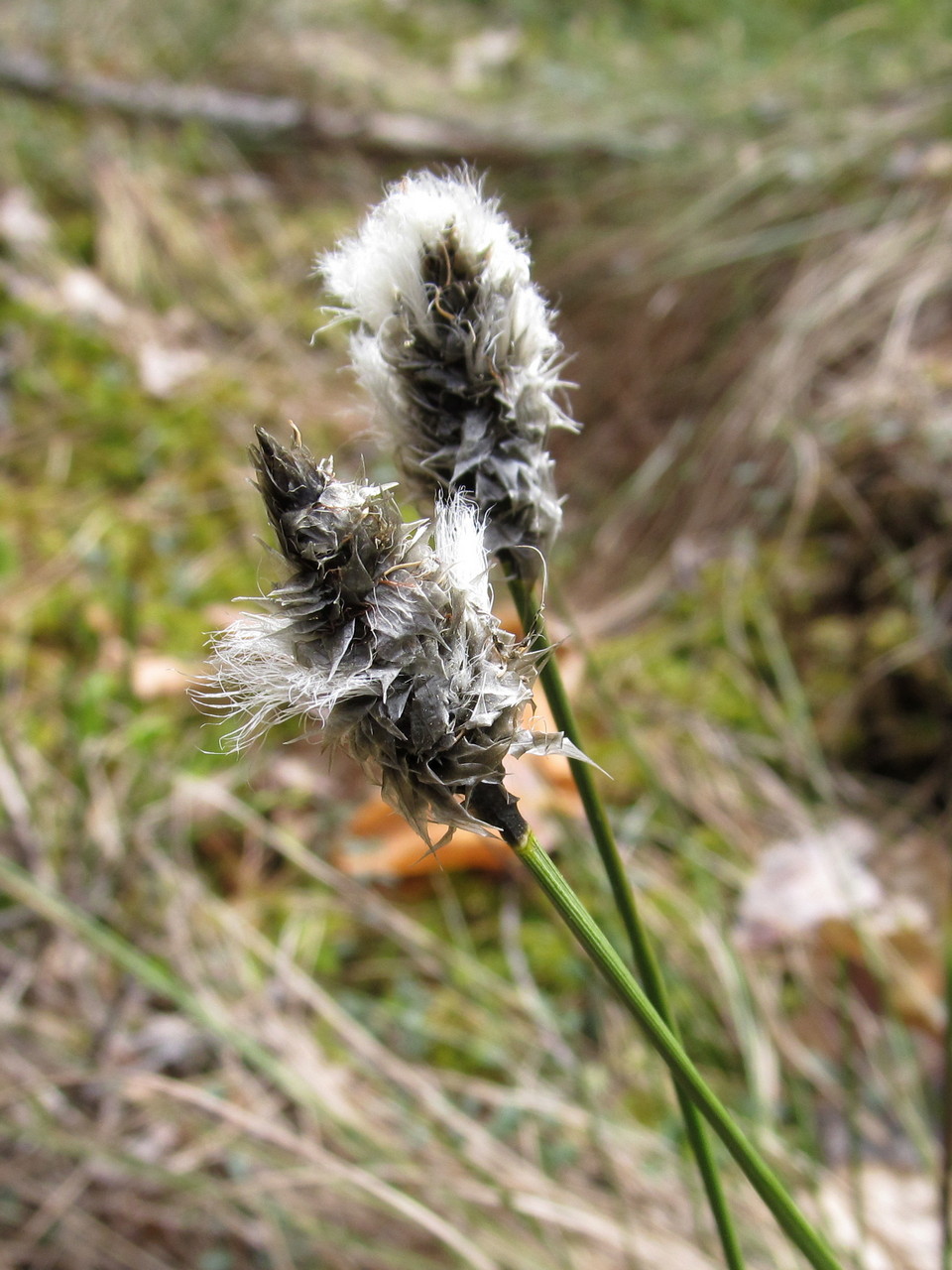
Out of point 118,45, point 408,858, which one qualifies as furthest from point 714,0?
point 408,858

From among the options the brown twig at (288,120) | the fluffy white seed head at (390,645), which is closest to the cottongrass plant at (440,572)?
the fluffy white seed head at (390,645)

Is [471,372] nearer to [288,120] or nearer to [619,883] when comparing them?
[619,883]

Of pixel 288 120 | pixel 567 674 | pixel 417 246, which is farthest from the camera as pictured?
pixel 288 120

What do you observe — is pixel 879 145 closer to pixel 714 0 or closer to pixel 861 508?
pixel 861 508

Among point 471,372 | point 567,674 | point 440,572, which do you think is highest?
point 567,674

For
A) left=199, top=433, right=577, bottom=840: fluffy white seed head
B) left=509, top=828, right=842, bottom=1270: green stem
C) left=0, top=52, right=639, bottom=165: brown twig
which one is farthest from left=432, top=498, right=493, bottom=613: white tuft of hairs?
left=0, top=52, right=639, bottom=165: brown twig

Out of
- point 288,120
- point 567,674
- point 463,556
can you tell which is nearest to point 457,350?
point 463,556
